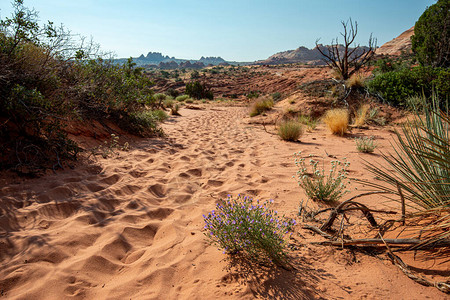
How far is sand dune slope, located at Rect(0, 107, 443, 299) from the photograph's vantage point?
1.60 m

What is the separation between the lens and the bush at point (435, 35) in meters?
10.1

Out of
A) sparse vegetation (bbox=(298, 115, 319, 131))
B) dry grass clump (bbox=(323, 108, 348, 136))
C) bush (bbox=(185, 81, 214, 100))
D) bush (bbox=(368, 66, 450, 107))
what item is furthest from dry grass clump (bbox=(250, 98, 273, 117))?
bush (bbox=(185, 81, 214, 100))

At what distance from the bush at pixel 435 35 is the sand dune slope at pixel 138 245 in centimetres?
1101

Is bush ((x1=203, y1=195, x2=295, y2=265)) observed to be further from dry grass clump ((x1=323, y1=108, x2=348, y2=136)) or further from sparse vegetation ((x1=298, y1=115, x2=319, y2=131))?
sparse vegetation ((x1=298, y1=115, x2=319, y2=131))

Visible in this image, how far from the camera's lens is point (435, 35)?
415 inches

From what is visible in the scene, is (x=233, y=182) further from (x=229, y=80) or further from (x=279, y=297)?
(x=229, y=80)

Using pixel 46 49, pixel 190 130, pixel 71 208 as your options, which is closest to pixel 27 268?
pixel 71 208

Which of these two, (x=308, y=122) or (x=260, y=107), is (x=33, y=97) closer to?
(x=308, y=122)

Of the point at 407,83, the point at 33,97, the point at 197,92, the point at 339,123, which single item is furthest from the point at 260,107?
the point at 197,92

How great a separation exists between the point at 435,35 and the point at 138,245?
14.0 meters

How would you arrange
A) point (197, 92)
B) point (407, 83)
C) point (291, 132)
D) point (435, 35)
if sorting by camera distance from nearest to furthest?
point (291, 132), point (407, 83), point (435, 35), point (197, 92)

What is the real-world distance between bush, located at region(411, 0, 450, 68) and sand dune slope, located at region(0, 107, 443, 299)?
36.1 feet

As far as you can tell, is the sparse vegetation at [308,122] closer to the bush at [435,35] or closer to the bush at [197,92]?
the bush at [435,35]

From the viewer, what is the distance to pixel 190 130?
7781mm
